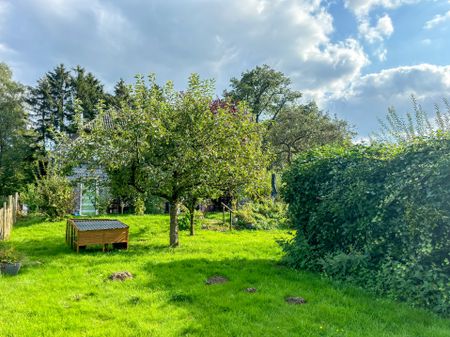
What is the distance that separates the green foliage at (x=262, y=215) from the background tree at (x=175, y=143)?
16.4ft

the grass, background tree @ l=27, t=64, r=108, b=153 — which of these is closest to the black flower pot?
the grass

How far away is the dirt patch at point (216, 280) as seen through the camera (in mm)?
6312

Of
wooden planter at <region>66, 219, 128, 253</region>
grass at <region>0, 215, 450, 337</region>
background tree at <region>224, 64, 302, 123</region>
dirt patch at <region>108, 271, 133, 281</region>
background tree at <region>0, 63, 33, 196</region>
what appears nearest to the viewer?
grass at <region>0, 215, 450, 337</region>

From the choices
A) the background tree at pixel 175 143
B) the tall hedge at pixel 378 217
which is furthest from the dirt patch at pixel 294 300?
the background tree at pixel 175 143

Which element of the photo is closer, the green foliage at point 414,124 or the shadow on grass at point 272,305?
the shadow on grass at point 272,305

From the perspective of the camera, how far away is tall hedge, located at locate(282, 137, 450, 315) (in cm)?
482

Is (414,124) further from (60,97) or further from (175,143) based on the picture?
(60,97)

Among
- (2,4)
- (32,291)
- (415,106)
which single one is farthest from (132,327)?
(2,4)

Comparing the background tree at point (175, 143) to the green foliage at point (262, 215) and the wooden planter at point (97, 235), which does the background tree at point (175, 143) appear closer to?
the wooden planter at point (97, 235)

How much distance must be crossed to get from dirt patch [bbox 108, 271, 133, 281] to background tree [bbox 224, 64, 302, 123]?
27.7 metres

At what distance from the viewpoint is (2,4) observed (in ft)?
31.1

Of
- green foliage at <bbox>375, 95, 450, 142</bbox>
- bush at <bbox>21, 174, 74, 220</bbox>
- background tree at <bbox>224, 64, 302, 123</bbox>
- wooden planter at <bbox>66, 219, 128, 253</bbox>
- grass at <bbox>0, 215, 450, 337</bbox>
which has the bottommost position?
grass at <bbox>0, 215, 450, 337</bbox>

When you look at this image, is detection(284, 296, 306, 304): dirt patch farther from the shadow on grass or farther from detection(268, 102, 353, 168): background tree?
detection(268, 102, 353, 168): background tree

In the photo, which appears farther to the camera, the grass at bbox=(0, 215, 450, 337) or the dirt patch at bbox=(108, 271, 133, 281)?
the dirt patch at bbox=(108, 271, 133, 281)
